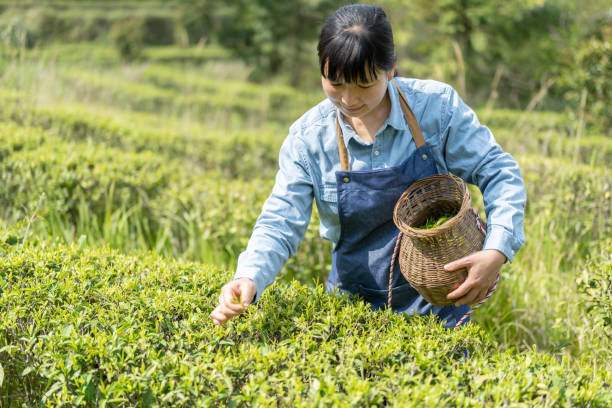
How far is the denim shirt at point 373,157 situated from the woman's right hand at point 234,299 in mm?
135

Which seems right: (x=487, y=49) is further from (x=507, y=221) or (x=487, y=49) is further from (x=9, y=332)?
(x=9, y=332)

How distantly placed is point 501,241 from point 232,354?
0.97 meters

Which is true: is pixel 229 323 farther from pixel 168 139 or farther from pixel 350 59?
pixel 168 139

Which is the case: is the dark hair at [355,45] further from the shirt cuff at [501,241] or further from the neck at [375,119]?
the shirt cuff at [501,241]

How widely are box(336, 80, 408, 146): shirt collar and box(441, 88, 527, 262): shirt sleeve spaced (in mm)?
162

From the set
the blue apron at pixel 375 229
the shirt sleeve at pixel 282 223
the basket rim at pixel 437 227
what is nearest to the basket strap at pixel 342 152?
the blue apron at pixel 375 229

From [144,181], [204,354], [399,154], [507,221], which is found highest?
[399,154]

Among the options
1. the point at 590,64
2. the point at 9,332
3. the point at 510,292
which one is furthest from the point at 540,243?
the point at 590,64

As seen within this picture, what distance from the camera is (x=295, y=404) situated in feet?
4.63

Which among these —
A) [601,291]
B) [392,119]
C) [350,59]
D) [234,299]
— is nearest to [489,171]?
[392,119]

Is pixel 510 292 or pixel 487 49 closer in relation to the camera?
pixel 510 292

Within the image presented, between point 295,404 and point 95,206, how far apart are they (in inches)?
109

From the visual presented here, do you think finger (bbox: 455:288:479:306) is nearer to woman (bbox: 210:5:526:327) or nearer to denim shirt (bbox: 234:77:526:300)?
woman (bbox: 210:5:526:327)

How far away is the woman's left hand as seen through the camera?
5.51ft
